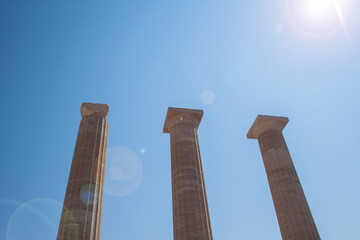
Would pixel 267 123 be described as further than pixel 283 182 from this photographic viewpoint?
Yes

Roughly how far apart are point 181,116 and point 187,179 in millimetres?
8904

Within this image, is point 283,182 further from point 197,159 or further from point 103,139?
point 103,139

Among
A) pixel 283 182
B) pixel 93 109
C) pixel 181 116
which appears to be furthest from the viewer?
pixel 181 116

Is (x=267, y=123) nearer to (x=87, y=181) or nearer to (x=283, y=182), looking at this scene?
(x=283, y=182)

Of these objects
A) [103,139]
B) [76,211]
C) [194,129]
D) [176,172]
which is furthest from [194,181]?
[76,211]

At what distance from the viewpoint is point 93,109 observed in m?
29.9

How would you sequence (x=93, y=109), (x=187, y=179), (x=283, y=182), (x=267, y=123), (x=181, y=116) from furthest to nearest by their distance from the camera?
(x=267, y=123) < (x=181, y=116) < (x=283, y=182) < (x=187, y=179) < (x=93, y=109)

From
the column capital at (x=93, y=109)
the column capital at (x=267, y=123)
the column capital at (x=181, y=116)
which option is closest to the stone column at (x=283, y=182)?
the column capital at (x=267, y=123)

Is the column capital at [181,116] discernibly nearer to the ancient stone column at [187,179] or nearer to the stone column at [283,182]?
the ancient stone column at [187,179]

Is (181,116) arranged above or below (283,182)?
above

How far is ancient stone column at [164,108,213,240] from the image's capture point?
27.3 meters

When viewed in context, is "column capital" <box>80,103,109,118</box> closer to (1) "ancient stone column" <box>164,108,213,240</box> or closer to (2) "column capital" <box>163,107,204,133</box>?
(1) "ancient stone column" <box>164,108,213,240</box>

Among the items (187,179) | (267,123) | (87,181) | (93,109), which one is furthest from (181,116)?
(87,181)

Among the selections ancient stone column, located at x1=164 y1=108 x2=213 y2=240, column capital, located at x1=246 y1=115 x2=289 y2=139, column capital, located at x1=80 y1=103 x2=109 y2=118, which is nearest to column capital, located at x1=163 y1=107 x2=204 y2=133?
ancient stone column, located at x1=164 y1=108 x2=213 y2=240
